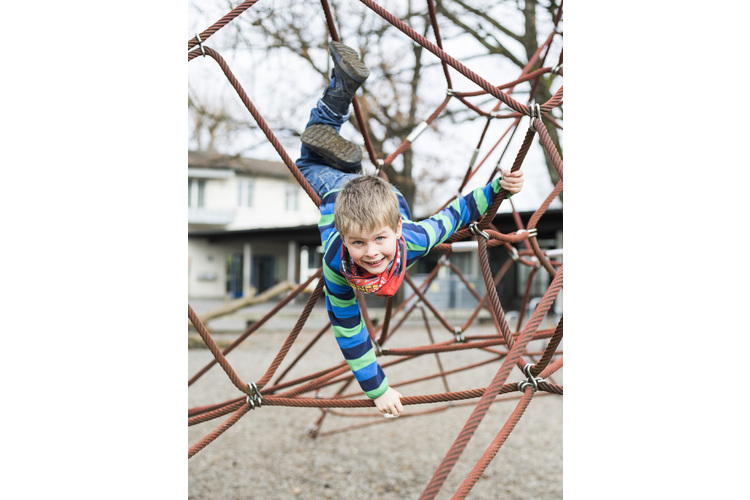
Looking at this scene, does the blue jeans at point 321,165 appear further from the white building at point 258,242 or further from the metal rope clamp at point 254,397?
the white building at point 258,242

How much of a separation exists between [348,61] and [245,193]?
17896 mm

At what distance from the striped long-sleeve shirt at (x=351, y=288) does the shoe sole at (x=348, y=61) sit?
41cm

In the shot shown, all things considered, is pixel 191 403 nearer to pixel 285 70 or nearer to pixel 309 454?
pixel 309 454

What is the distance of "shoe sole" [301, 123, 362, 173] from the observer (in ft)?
5.67

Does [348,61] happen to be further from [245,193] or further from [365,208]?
[245,193]

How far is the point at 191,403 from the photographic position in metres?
5.02

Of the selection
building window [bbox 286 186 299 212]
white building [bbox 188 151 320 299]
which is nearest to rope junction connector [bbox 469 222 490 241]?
white building [bbox 188 151 320 299]

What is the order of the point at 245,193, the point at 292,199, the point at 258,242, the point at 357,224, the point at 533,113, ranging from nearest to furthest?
1. the point at 357,224
2. the point at 533,113
3. the point at 258,242
4. the point at 245,193
5. the point at 292,199

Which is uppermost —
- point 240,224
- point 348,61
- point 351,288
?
point 348,61

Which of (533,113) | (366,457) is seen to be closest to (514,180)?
(533,113)

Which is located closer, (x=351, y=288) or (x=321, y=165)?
(x=351, y=288)

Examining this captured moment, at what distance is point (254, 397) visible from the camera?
1733mm
